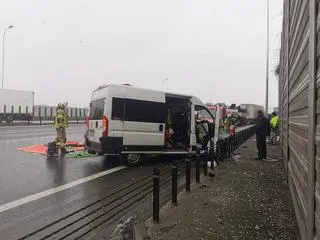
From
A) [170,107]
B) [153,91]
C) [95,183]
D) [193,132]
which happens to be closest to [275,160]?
[193,132]

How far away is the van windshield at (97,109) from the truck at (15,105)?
94.6 ft

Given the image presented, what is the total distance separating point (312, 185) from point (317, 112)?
2.34ft

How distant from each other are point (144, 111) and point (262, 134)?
4737 millimetres

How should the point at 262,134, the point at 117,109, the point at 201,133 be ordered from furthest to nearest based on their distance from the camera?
the point at 201,133
the point at 262,134
the point at 117,109

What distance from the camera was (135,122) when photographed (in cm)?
1051

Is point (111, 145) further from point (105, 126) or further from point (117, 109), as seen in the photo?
point (117, 109)

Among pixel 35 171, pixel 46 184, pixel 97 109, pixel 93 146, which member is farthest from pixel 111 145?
pixel 46 184

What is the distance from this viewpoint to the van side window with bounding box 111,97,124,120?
1009cm

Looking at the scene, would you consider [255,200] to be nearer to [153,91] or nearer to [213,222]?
[213,222]

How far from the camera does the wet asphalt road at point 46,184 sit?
5382 millimetres

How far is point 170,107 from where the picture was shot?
1218cm

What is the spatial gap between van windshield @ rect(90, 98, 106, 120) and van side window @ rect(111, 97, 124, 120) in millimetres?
390

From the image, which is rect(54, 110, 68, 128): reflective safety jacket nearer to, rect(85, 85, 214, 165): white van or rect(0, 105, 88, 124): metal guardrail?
rect(85, 85, 214, 165): white van

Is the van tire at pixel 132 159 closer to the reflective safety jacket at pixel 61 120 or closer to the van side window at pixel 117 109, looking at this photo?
the van side window at pixel 117 109
